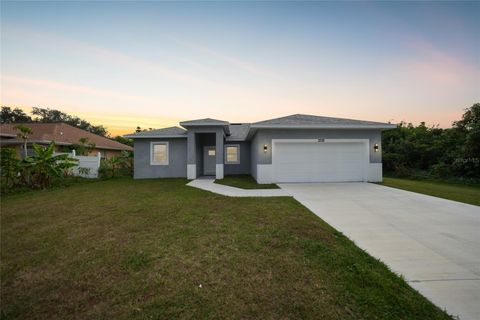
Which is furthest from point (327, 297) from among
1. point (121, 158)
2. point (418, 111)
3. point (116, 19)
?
point (418, 111)

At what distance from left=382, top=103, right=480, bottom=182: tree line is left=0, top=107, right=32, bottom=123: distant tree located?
2127 inches

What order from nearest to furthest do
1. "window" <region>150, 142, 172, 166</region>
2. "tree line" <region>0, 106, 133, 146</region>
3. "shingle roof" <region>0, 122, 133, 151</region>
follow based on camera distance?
"window" <region>150, 142, 172, 166</region> < "shingle roof" <region>0, 122, 133, 151</region> < "tree line" <region>0, 106, 133, 146</region>

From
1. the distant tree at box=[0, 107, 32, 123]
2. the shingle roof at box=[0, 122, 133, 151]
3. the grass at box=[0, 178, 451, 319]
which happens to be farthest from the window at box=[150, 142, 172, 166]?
the distant tree at box=[0, 107, 32, 123]

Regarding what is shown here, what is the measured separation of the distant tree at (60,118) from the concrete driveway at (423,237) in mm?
49564

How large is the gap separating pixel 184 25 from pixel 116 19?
3380mm

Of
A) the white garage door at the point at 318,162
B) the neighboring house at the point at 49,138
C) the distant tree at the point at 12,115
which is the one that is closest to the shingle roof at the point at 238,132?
the white garage door at the point at 318,162

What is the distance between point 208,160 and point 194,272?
1406 cm

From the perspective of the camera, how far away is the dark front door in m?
16.4

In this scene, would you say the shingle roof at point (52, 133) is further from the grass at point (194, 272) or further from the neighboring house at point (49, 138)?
the grass at point (194, 272)

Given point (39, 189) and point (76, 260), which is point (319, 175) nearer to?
point (76, 260)

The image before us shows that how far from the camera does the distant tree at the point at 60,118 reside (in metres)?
37.2

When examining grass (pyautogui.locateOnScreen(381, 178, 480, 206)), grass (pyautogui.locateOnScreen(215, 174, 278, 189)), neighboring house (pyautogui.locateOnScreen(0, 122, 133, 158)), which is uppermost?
neighboring house (pyautogui.locateOnScreen(0, 122, 133, 158))

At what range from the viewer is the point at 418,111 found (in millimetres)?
15227

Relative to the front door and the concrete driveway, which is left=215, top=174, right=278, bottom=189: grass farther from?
the front door
